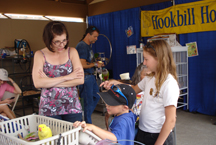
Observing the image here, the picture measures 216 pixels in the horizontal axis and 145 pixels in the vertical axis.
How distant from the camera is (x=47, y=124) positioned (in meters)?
1.32

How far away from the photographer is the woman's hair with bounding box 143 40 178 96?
141cm

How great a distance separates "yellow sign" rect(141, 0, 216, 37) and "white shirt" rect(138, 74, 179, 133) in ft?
10.6

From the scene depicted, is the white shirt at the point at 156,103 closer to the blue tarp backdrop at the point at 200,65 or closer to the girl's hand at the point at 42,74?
the girl's hand at the point at 42,74

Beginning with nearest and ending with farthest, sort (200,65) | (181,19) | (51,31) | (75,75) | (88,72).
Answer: (51,31), (75,75), (88,72), (200,65), (181,19)

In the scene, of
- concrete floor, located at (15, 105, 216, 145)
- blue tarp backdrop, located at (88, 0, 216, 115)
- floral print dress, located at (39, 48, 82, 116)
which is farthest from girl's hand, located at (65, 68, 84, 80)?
blue tarp backdrop, located at (88, 0, 216, 115)

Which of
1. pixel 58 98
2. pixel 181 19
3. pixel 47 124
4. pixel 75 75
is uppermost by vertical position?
pixel 181 19

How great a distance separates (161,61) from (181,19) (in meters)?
3.53

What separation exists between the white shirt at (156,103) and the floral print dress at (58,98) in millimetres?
522

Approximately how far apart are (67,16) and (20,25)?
1.59m

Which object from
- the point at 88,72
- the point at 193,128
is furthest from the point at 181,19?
the point at 88,72

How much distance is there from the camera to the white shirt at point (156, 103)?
134 cm

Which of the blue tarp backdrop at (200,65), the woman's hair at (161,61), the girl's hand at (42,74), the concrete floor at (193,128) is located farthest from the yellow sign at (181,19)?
the girl's hand at (42,74)

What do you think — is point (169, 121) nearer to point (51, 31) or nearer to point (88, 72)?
point (51, 31)

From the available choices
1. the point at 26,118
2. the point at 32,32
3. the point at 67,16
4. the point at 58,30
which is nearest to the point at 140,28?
the point at 67,16
